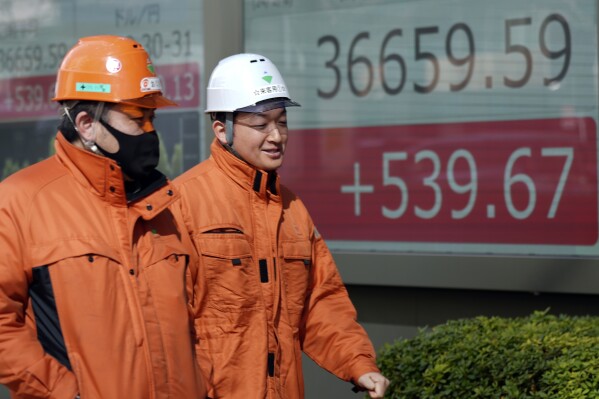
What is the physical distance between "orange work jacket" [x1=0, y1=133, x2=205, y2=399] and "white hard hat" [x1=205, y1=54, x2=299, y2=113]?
2.75 ft

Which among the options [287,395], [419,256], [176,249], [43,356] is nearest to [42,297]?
[43,356]

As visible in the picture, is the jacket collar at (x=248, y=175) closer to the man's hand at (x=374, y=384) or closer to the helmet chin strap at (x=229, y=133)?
the helmet chin strap at (x=229, y=133)

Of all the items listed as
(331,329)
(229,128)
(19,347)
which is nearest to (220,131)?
(229,128)

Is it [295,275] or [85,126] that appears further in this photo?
[295,275]

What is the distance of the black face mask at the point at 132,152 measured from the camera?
329cm

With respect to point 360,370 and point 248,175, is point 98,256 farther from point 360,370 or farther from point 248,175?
point 360,370

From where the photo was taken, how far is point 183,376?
3.31m

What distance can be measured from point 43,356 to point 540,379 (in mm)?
2183

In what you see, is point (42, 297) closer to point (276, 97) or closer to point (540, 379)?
point (276, 97)

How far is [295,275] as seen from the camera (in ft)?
13.2

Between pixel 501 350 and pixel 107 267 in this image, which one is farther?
pixel 501 350

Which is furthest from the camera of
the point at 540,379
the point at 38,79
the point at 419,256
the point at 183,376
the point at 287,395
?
the point at 38,79

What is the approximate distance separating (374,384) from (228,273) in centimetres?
58

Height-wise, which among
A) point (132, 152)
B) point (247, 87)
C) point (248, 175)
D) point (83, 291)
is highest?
point (247, 87)
